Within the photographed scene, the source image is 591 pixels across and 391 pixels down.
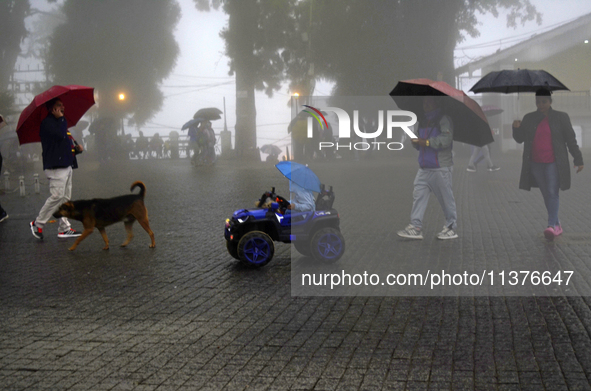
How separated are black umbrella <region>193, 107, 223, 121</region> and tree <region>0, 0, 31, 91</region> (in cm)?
588

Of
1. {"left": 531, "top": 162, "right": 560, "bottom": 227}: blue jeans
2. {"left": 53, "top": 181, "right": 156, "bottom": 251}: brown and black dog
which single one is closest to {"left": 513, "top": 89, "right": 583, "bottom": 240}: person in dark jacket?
{"left": 531, "top": 162, "right": 560, "bottom": 227}: blue jeans

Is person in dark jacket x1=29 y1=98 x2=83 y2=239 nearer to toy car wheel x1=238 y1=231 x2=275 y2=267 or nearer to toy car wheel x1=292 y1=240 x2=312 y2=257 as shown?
toy car wheel x1=238 y1=231 x2=275 y2=267

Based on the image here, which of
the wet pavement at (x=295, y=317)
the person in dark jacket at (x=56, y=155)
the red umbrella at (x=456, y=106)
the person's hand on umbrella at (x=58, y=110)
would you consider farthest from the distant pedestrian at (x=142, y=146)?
the red umbrella at (x=456, y=106)

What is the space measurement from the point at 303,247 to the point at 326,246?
409 mm

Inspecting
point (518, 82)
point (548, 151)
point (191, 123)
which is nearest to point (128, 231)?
point (518, 82)

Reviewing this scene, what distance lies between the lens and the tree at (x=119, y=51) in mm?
21234

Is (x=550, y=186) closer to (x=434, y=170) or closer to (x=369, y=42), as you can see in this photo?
(x=434, y=170)

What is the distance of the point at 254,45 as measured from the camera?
24625 mm

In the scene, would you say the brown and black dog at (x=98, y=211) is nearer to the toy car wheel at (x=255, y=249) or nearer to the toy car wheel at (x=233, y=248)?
the toy car wheel at (x=233, y=248)

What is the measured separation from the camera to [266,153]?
25.5 m

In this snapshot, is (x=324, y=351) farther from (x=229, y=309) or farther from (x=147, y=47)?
(x=147, y=47)

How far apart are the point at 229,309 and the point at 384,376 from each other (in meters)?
2.01

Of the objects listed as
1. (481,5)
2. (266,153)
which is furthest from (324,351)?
(266,153)

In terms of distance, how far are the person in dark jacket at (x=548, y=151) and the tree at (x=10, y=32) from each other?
16.3 m
